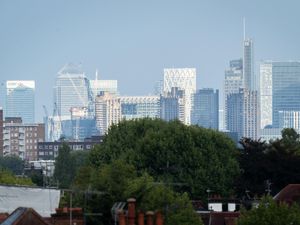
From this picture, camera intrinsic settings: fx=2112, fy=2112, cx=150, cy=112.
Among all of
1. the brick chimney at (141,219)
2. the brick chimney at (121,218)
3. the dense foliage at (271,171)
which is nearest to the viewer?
the brick chimney at (121,218)

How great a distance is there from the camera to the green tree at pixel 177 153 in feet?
228

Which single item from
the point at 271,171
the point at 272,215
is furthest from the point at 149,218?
the point at 271,171

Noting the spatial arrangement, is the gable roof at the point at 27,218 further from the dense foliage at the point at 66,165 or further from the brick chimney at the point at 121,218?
the dense foliage at the point at 66,165

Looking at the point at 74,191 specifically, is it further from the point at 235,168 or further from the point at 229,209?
the point at 235,168

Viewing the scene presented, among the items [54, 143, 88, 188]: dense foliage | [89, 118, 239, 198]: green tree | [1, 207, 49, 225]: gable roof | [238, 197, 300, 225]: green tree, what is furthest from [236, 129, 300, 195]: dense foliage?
[1, 207, 49, 225]: gable roof

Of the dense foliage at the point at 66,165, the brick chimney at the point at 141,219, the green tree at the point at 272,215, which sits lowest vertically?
the dense foliage at the point at 66,165

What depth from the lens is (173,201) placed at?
134 feet

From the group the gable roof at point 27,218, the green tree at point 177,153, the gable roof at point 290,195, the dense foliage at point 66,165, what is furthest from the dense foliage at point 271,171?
the gable roof at point 27,218

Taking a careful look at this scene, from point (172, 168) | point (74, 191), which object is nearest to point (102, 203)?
point (74, 191)

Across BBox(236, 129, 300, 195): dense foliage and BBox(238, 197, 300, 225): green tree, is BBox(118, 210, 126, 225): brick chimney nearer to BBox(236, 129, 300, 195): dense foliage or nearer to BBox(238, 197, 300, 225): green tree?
BBox(238, 197, 300, 225): green tree

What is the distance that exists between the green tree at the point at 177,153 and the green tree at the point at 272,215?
26.4 m

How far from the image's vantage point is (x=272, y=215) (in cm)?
3697

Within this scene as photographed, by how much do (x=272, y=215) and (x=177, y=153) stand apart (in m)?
38.7

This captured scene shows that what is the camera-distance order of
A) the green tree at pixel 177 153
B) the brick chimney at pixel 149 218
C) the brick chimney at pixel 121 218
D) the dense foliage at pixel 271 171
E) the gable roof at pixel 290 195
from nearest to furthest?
the brick chimney at pixel 121 218, the brick chimney at pixel 149 218, the gable roof at pixel 290 195, the dense foliage at pixel 271 171, the green tree at pixel 177 153
